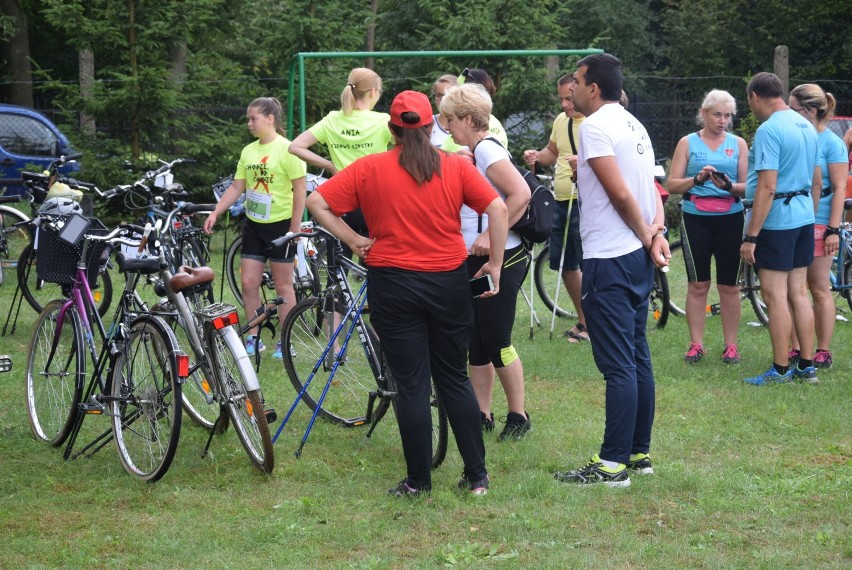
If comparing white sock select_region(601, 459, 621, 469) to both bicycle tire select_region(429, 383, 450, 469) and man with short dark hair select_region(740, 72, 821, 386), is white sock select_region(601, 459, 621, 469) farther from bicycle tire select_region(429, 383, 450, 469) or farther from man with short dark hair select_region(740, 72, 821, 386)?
man with short dark hair select_region(740, 72, 821, 386)

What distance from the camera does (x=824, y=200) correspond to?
24.2ft

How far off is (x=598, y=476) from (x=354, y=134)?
3.09m

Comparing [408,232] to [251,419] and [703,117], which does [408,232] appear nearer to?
[251,419]

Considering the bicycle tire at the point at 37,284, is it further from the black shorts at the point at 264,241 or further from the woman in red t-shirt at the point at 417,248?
the woman in red t-shirt at the point at 417,248

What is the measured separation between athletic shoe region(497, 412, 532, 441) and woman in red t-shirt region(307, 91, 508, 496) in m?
1.03

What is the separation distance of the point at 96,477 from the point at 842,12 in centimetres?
2556

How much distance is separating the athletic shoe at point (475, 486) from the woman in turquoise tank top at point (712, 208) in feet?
A: 10.7

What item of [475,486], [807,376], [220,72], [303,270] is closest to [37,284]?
[303,270]

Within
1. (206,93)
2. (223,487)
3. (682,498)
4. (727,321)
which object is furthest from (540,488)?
(206,93)

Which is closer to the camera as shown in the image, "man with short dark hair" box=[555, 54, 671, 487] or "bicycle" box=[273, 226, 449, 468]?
"man with short dark hair" box=[555, 54, 671, 487]

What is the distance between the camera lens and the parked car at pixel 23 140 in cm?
1703

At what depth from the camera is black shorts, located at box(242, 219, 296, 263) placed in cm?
760

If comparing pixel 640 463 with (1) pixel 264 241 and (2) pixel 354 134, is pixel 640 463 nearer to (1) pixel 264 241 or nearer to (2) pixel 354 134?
(2) pixel 354 134

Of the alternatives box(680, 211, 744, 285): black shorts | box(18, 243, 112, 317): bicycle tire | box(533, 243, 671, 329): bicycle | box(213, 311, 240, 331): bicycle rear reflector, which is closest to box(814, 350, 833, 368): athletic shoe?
box(680, 211, 744, 285): black shorts
